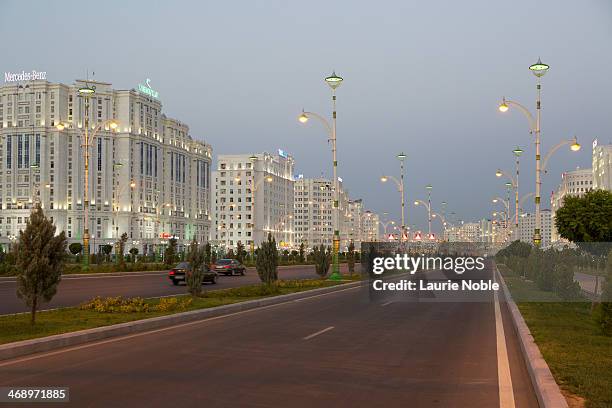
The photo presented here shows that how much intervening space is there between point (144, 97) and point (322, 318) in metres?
167

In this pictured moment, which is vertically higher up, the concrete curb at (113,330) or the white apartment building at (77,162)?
the white apartment building at (77,162)

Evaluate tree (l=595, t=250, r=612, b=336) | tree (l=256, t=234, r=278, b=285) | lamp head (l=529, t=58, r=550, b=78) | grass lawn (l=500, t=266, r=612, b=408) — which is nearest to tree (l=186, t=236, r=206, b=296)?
tree (l=256, t=234, r=278, b=285)

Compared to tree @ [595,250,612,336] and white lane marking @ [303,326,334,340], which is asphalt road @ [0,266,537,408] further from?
tree @ [595,250,612,336]

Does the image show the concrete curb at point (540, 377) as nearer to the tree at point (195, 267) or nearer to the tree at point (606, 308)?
the tree at point (606, 308)

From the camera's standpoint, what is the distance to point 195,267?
23750mm

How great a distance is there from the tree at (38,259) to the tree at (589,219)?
59.2 feet

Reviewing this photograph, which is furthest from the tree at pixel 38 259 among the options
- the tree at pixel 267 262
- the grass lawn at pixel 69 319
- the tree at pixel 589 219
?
the tree at pixel 589 219

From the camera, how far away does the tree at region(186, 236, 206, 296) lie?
2327cm

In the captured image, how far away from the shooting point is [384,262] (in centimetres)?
4688

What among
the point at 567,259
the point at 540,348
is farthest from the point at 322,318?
the point at 567,259

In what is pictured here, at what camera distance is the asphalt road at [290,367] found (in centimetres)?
870

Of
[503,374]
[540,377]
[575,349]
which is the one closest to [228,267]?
[575,349]

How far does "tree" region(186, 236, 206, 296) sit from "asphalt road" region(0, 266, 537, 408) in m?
5.78

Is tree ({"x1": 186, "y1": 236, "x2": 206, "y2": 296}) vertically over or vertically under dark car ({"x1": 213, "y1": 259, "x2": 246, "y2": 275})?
over
